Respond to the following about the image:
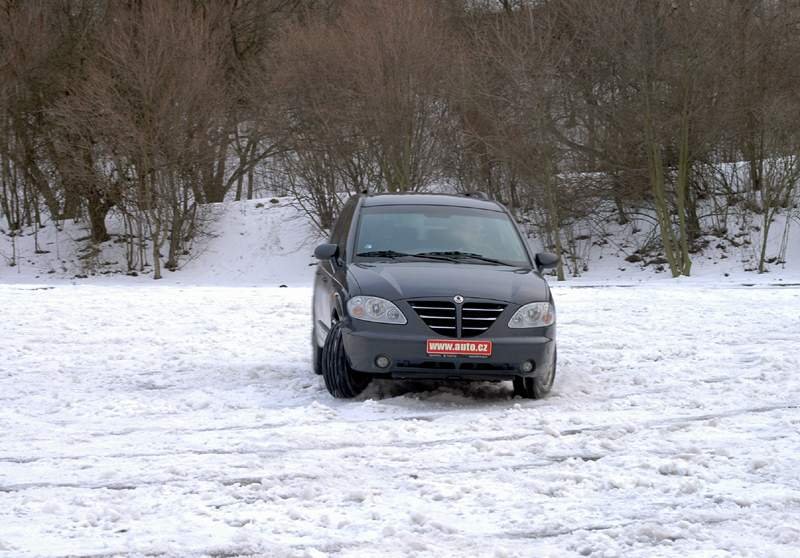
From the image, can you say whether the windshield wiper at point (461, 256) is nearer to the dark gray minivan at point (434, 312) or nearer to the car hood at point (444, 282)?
the dark gray minivan at point (434, 312)

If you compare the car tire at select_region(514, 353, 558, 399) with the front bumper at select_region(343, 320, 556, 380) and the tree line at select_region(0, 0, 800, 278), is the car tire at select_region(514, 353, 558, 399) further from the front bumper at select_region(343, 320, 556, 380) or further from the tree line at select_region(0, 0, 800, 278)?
the tree line at select_region(0, 0, 800, 278)

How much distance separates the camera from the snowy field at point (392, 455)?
18.1ft

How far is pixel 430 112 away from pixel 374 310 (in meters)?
30.4

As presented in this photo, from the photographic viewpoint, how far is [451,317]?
364 inches

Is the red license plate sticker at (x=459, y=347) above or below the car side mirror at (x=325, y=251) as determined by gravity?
below

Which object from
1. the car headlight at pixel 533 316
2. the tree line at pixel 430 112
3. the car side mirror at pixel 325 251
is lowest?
the car headlight at pixel 533 316

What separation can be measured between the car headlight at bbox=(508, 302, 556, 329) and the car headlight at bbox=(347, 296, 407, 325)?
0.92m

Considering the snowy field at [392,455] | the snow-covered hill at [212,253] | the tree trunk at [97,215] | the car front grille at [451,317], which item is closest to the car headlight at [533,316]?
the car front grille at [451,317]

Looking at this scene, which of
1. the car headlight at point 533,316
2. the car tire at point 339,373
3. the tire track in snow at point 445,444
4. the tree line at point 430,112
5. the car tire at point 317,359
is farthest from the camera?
the tree line at point 430,112

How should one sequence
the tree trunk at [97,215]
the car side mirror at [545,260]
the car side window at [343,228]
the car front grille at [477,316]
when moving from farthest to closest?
the tree trunk at [97,215], the car side window at [343,228], the car side mirror at [545,260], the car front grille at [477,316]

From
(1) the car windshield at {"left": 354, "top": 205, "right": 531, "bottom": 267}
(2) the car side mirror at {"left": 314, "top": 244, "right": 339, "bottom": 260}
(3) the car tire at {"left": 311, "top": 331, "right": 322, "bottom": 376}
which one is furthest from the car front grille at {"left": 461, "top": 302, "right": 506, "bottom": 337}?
(3) the car tire at {"left": 311, "top": 331, "right": 322, "bottom": 376}

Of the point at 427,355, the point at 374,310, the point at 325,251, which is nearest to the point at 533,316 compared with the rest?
the point at 427,355

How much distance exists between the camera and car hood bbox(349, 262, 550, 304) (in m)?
9.34

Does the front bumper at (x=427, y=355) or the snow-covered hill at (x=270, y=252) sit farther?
the snow-covered hill at (x=270, y=252)
